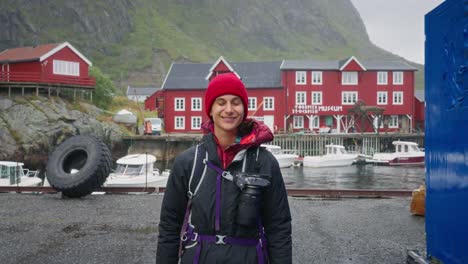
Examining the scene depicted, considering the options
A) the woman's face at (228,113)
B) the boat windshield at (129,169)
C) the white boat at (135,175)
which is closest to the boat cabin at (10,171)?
the white boat at (135,175)

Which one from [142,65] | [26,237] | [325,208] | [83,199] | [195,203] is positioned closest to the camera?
[195,203]

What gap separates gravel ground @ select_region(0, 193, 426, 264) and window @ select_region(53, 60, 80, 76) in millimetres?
39762

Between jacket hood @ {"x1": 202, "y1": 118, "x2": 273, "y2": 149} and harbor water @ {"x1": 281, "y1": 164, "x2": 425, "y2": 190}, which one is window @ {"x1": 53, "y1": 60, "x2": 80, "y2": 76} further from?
jacket hood @ {"x1": 202, "y1": 118, "x2": 273, "y2": 149}

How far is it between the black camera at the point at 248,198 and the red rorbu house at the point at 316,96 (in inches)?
1979

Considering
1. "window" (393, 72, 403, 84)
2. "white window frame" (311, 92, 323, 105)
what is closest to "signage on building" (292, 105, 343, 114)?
"white window frame" (311, 92, 323, 105)

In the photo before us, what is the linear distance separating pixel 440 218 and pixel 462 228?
1.72 ft

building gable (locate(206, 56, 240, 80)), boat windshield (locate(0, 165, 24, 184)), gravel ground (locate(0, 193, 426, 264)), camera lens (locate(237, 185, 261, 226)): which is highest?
building gable (locate(206, 56, 240, 80))

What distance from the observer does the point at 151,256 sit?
22.1 ft

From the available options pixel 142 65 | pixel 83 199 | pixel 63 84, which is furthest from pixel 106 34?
pixel 83 199

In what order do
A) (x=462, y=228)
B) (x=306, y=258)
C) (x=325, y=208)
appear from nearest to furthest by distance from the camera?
(x=462, y=228) < (x=306, y=258) < (x=325, y=208)

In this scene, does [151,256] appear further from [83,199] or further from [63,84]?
[63,84]

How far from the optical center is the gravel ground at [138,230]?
673 cm

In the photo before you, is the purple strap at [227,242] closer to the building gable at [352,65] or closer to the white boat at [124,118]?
the white boat at [124,118]

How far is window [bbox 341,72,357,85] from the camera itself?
54625 millimetres
